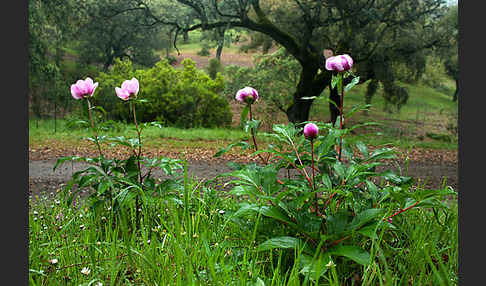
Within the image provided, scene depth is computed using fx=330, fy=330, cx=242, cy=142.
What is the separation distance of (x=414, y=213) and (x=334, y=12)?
9.95 meters

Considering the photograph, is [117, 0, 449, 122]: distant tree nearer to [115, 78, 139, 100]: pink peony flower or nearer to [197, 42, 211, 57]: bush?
[197, 42, 211, 57]: bush

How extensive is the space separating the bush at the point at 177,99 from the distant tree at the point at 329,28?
72.2 inches

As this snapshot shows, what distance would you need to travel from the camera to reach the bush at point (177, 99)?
10398 millimetres

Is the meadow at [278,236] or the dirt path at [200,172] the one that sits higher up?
the meadow at [278,236]

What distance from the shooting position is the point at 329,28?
9.83 meters

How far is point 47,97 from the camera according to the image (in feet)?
36.9

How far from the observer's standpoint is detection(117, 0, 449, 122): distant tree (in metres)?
8.56

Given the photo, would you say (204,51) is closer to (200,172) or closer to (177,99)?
(177,99)

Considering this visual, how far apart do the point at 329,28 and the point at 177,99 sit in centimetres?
511

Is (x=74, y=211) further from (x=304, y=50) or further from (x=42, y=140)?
(x=304, y=50)

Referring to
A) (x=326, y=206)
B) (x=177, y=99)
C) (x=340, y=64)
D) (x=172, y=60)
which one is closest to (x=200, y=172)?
(x=326, y=206)

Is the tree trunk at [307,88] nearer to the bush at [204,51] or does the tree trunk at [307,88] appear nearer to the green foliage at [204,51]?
the green foliage at [204,51]

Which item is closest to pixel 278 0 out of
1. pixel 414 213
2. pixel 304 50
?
pixel 304 50

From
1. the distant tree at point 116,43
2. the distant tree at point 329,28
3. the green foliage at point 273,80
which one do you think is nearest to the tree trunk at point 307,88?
the distant tree at point 329,28
